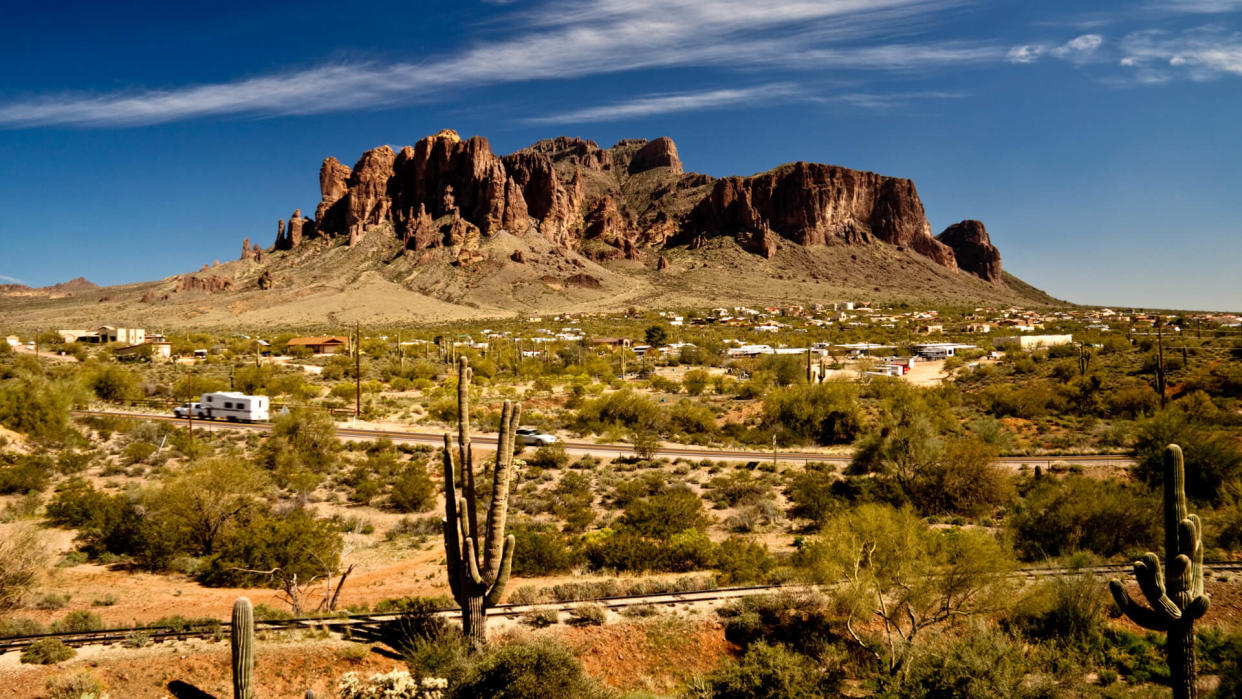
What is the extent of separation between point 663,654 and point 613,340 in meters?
66.4

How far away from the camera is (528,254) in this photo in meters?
142

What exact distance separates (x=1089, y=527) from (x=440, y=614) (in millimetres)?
16583

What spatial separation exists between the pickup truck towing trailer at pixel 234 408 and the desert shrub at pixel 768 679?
105 feet

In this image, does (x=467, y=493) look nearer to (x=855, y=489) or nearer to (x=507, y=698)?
(x=507, y=698)

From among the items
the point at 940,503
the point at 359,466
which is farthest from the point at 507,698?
the point at 359,466

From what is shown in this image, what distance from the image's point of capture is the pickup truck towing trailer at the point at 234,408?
3469cm

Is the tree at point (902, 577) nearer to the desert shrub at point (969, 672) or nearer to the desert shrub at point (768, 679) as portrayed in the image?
the desert shrub at point (969, 672)

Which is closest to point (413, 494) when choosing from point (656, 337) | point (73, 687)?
point (73, 687)

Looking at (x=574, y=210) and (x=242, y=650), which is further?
(x=574, y=210)

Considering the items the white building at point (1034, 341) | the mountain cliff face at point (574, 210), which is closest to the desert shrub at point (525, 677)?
the white building at point (1034, 341)

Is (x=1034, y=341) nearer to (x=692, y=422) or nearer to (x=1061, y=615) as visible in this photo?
(x=692, y=422)

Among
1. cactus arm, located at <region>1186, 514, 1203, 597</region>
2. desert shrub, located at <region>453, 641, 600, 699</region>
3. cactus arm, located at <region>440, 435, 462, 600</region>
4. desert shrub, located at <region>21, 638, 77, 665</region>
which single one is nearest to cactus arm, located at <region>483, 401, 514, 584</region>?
cactus arm, located at <region>440, 435, 462, 600</region>

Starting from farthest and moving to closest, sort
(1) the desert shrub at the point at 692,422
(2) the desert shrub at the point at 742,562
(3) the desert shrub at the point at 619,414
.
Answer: (3) the desert shrub at the point at 619,414 < (1) the desert shrub at the point at 692,422 < (2) the desert shrub at the point at 742,562

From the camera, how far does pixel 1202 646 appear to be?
481 inches
